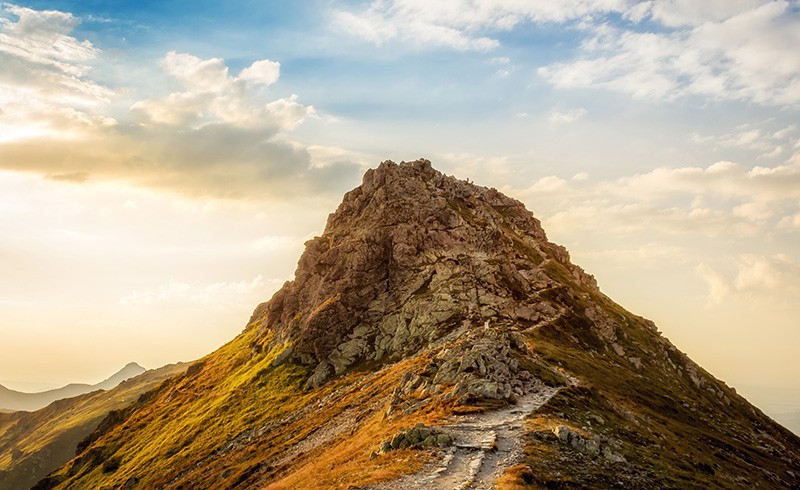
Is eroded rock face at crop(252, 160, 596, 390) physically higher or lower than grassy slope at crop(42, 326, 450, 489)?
higher

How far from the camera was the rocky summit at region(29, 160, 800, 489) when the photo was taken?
48.3m

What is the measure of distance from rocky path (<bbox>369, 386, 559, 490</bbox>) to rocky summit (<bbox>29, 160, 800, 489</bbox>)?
23 centimetres

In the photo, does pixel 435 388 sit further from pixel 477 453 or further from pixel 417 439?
pixel 477 453

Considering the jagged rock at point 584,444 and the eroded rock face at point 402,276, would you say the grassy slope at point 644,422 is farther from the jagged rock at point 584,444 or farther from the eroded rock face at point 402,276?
the eroded rock face at point 402,276

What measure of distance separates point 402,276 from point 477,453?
93087 millimetres

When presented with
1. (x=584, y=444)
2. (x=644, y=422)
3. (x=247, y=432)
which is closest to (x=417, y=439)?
(x=584, y=444)

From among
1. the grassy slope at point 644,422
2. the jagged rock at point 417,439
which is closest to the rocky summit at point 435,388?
the jagged rock at point 417,439

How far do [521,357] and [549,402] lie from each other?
59.7 ft

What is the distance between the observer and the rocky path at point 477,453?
38562mm

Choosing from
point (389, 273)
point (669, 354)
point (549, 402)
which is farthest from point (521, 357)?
point (669, 354)

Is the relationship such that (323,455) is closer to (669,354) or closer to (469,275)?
(469,275)

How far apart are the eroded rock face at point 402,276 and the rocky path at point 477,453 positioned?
51.9m

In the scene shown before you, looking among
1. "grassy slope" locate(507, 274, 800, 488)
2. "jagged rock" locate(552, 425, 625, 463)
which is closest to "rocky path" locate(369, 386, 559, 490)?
"grassy slope" locate(507, 274, 800, 488)

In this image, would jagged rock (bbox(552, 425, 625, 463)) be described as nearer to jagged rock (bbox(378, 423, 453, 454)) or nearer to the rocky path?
the rocky path
